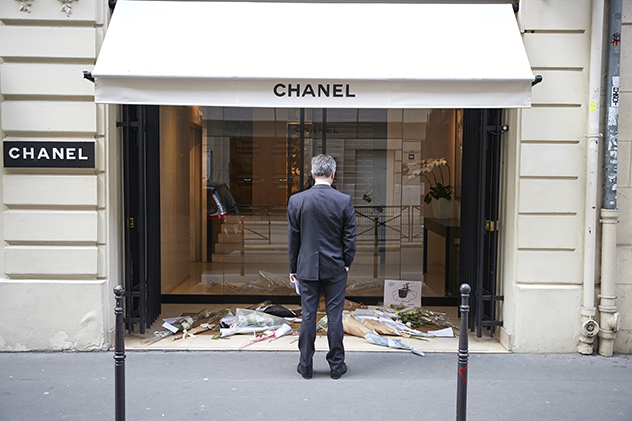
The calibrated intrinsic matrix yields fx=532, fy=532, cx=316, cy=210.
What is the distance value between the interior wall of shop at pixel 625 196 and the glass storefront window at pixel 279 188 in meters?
2.54

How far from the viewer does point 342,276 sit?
4.94m

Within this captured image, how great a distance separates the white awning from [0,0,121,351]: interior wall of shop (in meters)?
0.58

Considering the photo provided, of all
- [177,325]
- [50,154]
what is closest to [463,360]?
[177,325]

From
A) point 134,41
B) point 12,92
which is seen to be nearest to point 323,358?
point 134,41

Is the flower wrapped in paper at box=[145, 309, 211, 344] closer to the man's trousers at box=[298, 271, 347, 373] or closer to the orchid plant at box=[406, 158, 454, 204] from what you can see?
the man's trousers at box=[298, 271, 347, 373]

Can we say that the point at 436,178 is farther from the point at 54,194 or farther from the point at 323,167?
the point at 54,194

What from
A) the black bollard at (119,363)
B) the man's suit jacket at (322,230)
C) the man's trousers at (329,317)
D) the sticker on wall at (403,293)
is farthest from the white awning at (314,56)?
the sticker on wall at (403,293)

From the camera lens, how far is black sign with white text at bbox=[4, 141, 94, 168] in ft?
18.5

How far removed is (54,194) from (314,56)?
→ 3114 mm

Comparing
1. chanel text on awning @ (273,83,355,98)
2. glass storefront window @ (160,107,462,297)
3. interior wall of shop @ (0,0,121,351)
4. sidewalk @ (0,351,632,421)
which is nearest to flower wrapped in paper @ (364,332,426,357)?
sidewalk @ (0,351,632,421)

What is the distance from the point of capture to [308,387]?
477cm

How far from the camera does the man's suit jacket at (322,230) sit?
4.83m

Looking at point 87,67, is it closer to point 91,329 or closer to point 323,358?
point 91,329

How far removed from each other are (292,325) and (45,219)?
314 cm
